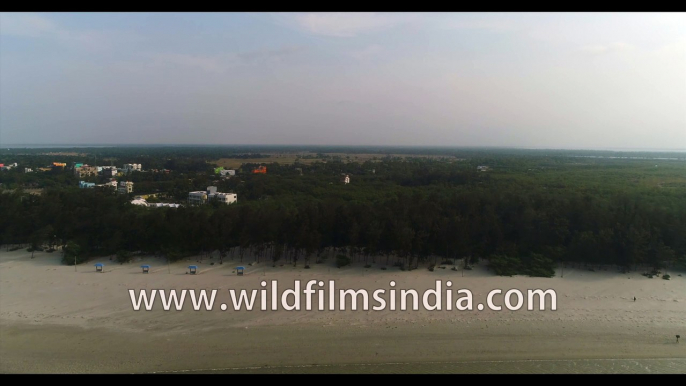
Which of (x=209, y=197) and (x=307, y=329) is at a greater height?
(x=209, y=197)

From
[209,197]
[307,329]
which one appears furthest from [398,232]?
[209,197]

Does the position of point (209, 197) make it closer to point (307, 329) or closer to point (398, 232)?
point (398, 232)

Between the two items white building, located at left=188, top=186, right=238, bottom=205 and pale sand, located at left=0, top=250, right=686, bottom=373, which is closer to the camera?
pale sand, located at left=0, top=250, right=686, bottom=373

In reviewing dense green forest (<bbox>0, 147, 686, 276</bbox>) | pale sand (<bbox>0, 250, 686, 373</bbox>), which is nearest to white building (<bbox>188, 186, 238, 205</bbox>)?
Answer: dense green forest (<bbox>0, 147, 686, 276</bbox>)

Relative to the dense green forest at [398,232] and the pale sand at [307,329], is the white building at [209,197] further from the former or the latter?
the pale sand at [307,329]

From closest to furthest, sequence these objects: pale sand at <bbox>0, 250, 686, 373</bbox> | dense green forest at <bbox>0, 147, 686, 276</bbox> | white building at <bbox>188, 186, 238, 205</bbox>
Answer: pale sand at <bbox>0, 250, 686, 373</bbox> < dense green forest at <bbox>0, 147, 686, 276</bbox> < white building at <bbox>188, 186, 238, 205</bbox>

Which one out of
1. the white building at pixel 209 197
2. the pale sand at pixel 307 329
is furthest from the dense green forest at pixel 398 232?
the white building at pixel 209 197

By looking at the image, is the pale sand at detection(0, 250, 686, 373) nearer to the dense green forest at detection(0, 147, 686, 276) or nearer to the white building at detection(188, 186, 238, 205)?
the dense green forest at detection(0, 147, 686, 276)

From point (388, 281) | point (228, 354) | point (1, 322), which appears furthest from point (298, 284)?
point (1, 322)

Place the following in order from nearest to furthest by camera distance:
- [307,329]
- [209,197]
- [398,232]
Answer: [307,329], [398,232], [209,197]
